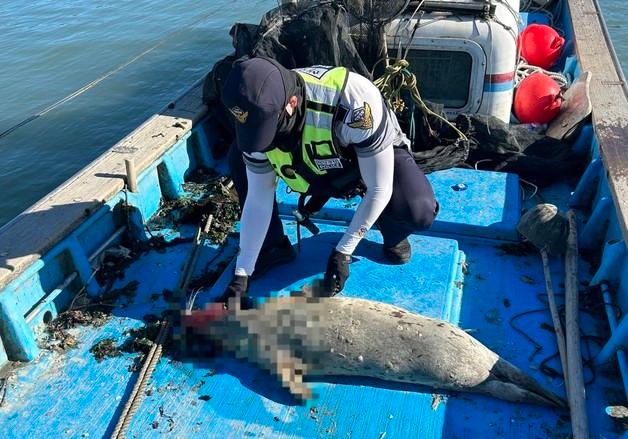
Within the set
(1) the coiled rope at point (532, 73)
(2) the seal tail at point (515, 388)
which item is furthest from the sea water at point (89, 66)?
(2) the seal tail at point (515, 388)

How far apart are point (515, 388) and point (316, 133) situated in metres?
1.66

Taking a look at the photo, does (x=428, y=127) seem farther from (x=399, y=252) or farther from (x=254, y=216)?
(x=254, y=216)

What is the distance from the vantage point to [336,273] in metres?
3.33

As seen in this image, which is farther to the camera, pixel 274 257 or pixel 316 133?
pixel 274 257

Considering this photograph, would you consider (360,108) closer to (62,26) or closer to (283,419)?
(283,419)

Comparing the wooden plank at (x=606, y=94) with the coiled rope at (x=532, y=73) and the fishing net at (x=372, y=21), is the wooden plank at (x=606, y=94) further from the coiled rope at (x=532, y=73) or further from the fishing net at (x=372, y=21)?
the fishing net at (x=372, y=21)

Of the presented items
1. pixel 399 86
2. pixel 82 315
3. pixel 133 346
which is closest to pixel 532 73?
pixel 399 86

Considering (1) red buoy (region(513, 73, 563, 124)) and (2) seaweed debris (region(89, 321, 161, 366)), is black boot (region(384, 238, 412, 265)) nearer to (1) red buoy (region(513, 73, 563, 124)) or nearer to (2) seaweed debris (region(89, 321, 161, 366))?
(2) seaweed debris (region(89, 321, 161, 366))

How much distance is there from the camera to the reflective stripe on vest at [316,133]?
3.02 metres

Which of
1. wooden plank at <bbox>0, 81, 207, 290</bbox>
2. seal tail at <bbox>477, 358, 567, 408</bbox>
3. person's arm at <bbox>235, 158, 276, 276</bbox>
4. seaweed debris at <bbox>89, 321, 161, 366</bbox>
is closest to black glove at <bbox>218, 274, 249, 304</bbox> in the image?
person's arm at <bbox>235, 158, 276, 276</bbox>

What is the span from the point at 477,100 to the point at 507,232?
1355 mm

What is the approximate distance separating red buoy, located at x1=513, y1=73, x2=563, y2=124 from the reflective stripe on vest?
265 centimetres

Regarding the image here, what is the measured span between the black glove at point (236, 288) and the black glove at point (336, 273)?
482 mm

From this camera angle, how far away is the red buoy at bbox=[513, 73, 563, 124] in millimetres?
5074
